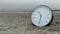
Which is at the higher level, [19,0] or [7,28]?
[19,0]

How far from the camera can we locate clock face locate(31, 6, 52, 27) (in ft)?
6.09

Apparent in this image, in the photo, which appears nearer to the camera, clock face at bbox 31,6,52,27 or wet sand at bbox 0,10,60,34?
wet sand at bbox 0,10,60,34

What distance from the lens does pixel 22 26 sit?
6.22 feet

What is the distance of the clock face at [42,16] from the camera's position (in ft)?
6.09

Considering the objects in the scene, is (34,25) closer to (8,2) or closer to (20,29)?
(20,29)

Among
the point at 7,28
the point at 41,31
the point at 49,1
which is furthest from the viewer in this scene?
the point at 49,1

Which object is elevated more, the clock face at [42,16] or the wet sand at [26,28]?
the clock face at [42,16]

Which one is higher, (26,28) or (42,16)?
(42,16)

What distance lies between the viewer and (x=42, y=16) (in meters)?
1.87

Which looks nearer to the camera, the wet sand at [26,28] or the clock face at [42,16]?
the wet sand at [26,28]

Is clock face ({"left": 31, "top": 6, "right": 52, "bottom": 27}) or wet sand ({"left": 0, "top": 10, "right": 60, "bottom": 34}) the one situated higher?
clock face ({"left": 31, "top": 6, "right": 52, "bottom": 27})

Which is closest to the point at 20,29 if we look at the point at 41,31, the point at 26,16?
the point at 41,31

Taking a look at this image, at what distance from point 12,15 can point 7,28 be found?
74 cm

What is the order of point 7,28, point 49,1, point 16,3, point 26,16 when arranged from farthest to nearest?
1. point 26,16
2. point 16,3
3. point 49,1
4. point 7,28
